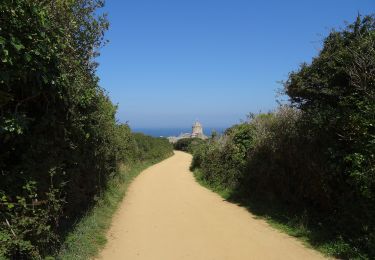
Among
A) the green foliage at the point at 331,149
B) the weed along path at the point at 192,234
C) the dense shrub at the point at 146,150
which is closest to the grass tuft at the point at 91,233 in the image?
the weed along path at the point at 192,234

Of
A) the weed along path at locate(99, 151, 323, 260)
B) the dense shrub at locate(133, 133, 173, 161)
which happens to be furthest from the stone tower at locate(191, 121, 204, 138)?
the weed along path at locate(99, 151, 323, 260)

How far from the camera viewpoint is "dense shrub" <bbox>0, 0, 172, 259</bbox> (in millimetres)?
5340

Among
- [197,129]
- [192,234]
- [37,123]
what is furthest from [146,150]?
[197,129]

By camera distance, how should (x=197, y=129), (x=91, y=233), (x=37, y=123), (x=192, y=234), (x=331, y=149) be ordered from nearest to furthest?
(x=37, y=123) → (x=91, y=233) → (x=331, y=149) → (x=192, y=234) → (x=197, y=129)

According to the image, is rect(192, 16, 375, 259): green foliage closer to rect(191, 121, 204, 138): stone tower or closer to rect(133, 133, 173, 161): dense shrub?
rect(133, 133, 173, 161): dense shrub

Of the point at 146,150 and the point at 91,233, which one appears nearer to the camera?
the point at 91,233

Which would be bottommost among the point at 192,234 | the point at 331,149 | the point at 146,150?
the point at 192,234

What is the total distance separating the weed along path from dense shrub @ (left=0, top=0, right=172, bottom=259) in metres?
1.53

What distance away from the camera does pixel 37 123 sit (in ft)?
21.9

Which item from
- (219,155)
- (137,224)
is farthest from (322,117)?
(219,155)

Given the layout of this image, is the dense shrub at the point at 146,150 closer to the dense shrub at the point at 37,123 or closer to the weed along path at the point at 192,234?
the weed along path at the point at 192,234

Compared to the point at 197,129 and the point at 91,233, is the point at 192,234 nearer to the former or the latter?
the point at 91,233

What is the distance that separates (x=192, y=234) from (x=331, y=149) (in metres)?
3.64

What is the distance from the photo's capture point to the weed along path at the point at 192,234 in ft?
26.0
